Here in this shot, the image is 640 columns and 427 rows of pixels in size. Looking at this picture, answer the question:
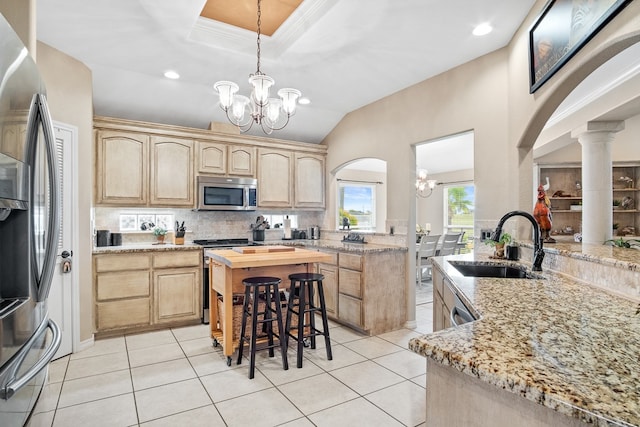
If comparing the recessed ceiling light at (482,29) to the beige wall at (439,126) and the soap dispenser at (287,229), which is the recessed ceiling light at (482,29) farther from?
the soap dispenser at (287,229)

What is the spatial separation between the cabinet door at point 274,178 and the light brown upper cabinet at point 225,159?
0.15 meters

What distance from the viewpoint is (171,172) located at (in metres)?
4.18

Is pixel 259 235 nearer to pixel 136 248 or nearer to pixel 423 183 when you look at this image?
pixel 136 248

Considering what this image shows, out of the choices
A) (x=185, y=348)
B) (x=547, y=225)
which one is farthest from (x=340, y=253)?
(x=547, y=225)

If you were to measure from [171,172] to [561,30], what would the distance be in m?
3.92

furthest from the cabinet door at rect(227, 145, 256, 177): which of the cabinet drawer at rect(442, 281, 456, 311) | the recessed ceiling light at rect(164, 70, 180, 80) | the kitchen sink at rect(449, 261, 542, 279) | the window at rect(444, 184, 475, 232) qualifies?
the window at rect(444, 184, 475, 232)

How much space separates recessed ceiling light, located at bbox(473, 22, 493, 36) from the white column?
2.20 meters

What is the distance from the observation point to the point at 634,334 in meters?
0.96

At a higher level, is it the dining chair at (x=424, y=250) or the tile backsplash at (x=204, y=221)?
the tile backsplash at (x=204, y=221)

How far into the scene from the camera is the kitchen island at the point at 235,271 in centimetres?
279

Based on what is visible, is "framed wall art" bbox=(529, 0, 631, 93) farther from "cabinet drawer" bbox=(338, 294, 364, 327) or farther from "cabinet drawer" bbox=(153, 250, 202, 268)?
"cabinet drawer" bbox=(153, 250, 202, 268)

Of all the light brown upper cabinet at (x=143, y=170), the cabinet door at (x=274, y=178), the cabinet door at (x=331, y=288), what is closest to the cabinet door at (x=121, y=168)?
the light brown upper cabinet at (x=143, y=170)

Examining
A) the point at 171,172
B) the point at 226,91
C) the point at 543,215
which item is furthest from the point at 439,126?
the point at 171,172

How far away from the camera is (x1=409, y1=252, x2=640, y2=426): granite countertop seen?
0.62m
